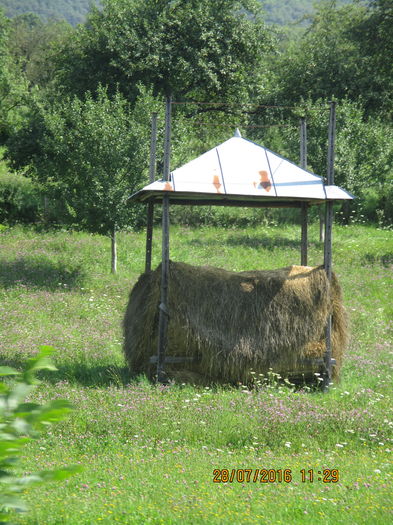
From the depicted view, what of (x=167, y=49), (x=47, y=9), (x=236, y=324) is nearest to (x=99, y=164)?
(x=236, y=324)

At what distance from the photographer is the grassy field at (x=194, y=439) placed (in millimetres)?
4074

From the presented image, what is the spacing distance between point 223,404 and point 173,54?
20.1 meters

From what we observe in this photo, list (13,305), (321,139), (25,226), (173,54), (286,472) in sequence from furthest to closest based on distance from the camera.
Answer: (173,54), (25,226), (321,139), (13,305), (286,472)

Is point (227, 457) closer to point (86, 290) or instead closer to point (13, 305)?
point (13, 305)

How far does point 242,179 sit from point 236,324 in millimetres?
1846

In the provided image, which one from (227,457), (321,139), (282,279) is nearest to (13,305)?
(282,279)

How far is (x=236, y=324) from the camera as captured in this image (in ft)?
24.9

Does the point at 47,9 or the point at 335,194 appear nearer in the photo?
the point at 335,194

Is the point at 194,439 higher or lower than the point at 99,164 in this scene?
lower

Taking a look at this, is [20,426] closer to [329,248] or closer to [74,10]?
[329,248]

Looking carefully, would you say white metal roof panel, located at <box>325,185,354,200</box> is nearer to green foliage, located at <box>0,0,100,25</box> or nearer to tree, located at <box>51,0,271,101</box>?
tree, located at <box>51,0,271,101</box>

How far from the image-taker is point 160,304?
7559 millimetres
